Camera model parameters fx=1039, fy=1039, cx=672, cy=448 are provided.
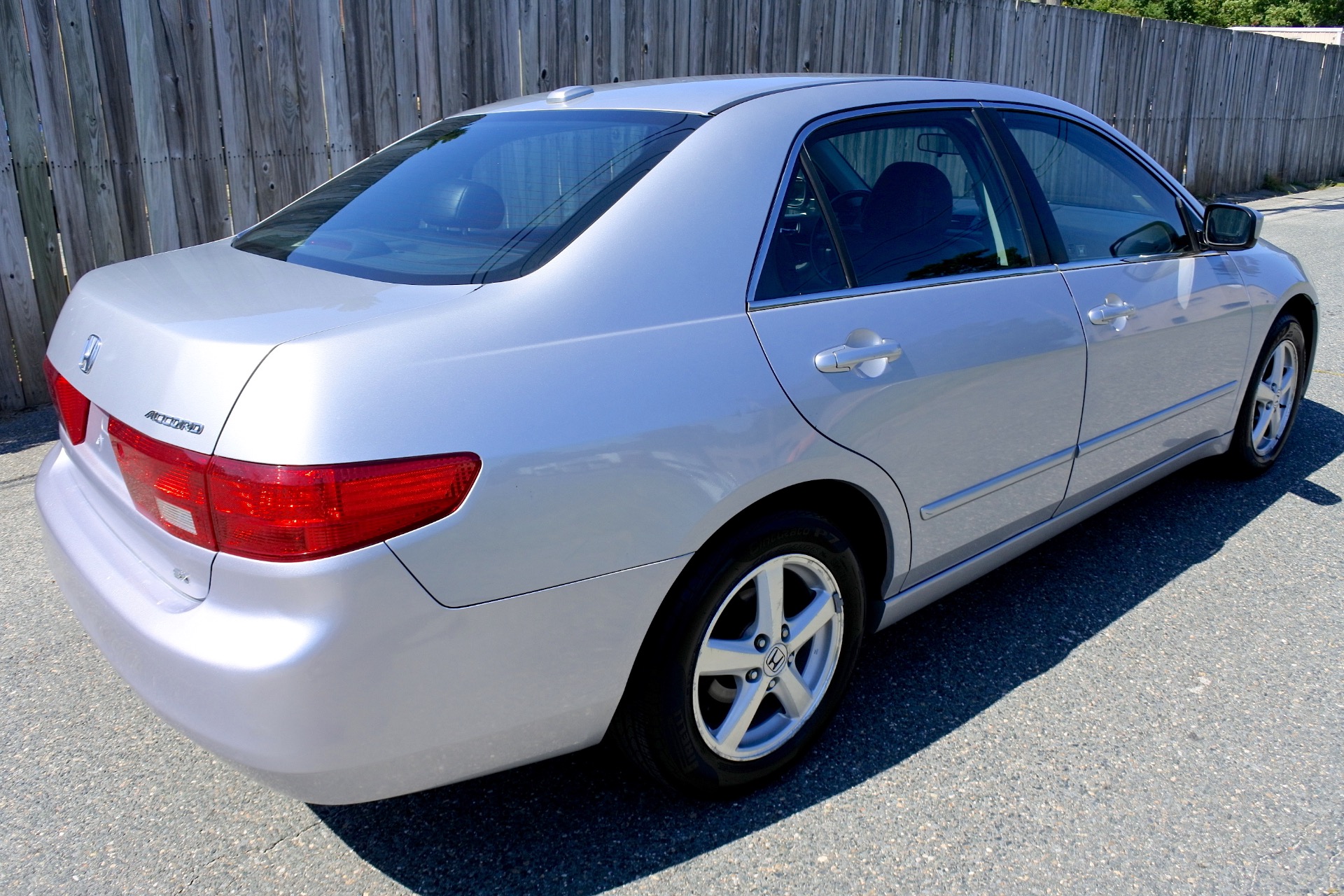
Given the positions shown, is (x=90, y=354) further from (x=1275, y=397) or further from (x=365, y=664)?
(x=1275, y=397)

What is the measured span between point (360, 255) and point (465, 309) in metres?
0.60

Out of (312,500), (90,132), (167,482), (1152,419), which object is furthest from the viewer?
(90,132)

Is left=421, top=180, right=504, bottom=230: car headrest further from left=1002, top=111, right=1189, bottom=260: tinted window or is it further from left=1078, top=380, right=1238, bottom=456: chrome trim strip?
left=1078, top=380, right=1238, bottom=456: chrome trim strip

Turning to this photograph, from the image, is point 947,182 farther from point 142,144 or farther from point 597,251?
point 142,144

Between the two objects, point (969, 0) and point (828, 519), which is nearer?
point (828, 519)

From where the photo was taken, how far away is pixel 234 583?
1.85 meters

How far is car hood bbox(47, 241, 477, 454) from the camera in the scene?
1864 millimetres

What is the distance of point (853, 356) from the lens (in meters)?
2.45

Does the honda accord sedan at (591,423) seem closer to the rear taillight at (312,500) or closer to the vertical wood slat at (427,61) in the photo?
the rear taillight at (312,500)

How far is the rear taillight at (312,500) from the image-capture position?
1761 mm

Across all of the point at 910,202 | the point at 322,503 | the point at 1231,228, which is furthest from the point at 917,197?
the point at 322,503

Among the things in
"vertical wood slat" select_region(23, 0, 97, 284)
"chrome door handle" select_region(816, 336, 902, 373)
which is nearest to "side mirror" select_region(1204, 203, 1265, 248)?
"chrome door handle" select_region(816, 336, 902, 373)

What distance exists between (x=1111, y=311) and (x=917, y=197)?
0.81m

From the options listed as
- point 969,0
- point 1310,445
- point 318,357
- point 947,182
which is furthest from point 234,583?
point 969,0
